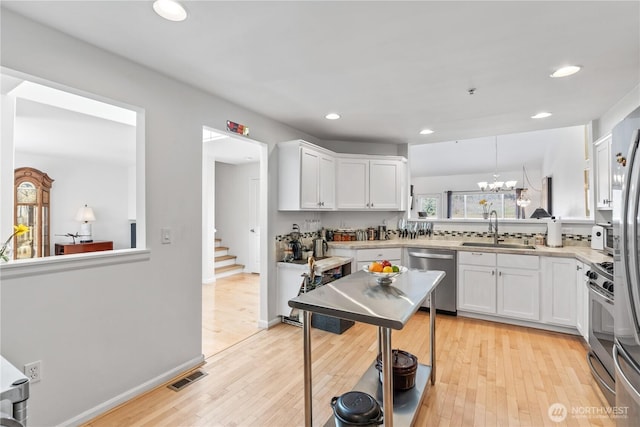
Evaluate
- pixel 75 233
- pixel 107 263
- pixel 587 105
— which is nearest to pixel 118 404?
pixel 107 263

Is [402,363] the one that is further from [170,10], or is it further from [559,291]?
[170,10]

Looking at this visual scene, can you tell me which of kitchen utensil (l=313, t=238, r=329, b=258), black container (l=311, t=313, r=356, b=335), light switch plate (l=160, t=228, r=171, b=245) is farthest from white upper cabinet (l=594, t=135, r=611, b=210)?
light switch plate (l=160, t=228, r=171, b=245)

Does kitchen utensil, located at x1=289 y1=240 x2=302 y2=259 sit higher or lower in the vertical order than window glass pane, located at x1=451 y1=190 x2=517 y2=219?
lower

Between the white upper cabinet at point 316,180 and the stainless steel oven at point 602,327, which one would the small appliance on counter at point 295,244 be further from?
the stainless steel oven at point 602,327

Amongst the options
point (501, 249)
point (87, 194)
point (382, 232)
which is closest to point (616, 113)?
point (501, 249)

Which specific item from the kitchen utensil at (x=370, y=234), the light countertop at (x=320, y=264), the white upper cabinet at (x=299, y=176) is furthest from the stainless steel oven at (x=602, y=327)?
the white upper cabinet at (x=299, y=176)

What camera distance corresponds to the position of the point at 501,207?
880 centimetres

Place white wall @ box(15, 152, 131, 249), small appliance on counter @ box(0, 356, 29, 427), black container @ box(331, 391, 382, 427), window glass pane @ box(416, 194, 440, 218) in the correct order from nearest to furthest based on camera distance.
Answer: small appliance on counter @ box(0, 356, 29, 427)
black container @ box(331, 391, 382, 427)
white wall @ box(15, 152, 131, 249)
window glass pane @ box(416, 194, 440, 218)

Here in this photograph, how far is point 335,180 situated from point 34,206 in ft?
20.1

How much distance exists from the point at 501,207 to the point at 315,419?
8864 mm

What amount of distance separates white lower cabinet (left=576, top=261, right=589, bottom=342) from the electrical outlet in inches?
165

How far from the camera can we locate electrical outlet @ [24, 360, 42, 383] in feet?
5.42

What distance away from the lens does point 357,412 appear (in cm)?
154

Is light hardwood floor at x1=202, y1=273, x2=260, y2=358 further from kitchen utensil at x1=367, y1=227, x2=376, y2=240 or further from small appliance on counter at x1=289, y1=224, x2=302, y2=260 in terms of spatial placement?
kitchen utensil at x1=367, y1=227, x2=376, y2=240
